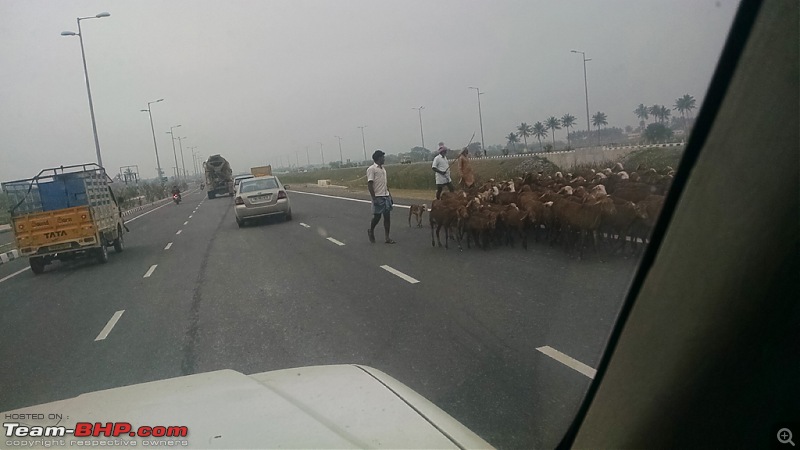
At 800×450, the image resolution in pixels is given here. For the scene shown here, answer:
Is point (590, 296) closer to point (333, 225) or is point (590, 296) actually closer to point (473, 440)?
point (473, 440)

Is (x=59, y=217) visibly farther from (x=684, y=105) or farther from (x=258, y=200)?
(x=684, y=105)

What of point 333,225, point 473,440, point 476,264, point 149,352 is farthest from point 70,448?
point 333,225

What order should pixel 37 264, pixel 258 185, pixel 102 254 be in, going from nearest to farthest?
pixel 37 264, pixel 102 254, pixel 258 185

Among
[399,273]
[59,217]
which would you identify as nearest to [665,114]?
[399,273]

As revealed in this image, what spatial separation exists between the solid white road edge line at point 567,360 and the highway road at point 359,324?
19 millimetres

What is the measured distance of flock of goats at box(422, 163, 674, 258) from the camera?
10383 millimetres

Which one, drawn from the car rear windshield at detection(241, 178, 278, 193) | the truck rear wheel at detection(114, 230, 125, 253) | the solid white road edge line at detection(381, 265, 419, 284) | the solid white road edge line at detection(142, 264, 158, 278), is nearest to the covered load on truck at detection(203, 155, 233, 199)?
the car rear windshield at detection(241, 178, 278, 193)

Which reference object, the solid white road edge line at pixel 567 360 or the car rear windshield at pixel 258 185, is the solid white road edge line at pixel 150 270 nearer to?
the car rear windshield at pixel 258 185

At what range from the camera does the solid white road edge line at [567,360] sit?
216 inches

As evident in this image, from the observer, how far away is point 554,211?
12109 millimetres

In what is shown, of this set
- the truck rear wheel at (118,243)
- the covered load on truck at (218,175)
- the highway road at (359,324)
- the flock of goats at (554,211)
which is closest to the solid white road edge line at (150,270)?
the highway road at (359,324)

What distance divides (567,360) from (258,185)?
19654 millimetres

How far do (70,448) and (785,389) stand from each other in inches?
112

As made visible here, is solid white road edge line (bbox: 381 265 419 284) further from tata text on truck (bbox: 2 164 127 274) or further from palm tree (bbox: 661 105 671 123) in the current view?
tata text on truck (bbox: 2 164 127 274)
